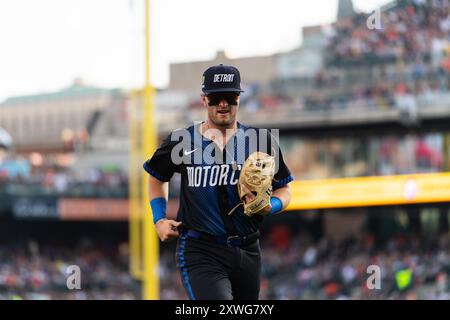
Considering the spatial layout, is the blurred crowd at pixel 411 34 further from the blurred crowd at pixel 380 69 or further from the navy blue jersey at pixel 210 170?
the navy blue jersey at pixel 210 170

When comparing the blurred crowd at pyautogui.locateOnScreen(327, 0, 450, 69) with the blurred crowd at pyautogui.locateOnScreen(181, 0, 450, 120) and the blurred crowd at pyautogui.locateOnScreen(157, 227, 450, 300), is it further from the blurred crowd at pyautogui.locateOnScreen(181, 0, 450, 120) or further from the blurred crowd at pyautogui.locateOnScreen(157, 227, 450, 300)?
the blurred crowd at pyautogui.locateOnScreen(157, 227, 450, 300)

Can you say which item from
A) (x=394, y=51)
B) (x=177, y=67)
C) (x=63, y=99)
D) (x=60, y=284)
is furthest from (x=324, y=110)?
(x=63, y=99)

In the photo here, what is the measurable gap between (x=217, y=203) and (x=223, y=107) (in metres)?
0.48

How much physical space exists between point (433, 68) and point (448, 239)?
3.56 meters

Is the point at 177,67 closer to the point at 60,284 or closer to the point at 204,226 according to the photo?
the point at 60,284

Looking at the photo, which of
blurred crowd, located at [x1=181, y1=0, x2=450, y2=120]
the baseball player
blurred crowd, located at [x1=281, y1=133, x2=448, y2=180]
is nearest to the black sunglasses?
the baseball player

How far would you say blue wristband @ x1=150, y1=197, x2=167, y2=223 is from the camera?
17.1ft

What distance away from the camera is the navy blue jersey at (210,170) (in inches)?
197

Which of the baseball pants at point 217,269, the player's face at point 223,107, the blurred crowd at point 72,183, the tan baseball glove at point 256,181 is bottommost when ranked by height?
the baseball pants at point 217,269

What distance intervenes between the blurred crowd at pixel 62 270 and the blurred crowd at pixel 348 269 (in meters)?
1.09

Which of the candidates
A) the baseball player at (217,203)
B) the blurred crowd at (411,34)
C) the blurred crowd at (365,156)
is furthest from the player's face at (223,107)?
the blurred crowd at (365,156)

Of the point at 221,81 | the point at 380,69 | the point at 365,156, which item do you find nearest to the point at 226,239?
the point at 221,81

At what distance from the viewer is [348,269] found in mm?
17578

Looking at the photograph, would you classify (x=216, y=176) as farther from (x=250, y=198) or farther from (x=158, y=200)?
(x=158, y=200)
